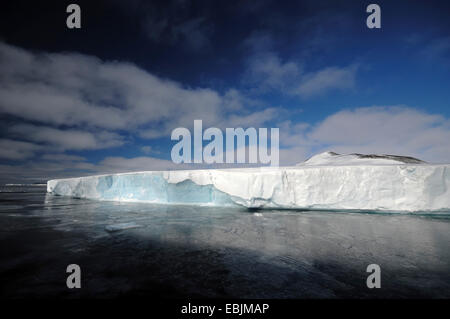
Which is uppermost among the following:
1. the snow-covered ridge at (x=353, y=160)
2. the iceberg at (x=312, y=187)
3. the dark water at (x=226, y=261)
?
the snow-covered ridge at (x=353, y=160)

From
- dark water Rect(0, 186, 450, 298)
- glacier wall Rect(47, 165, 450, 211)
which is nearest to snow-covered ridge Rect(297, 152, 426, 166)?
glacier wall Rect(47, 165, 450, 211)

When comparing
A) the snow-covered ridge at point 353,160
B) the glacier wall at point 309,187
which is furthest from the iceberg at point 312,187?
the snow-covered ridge at point 353,160

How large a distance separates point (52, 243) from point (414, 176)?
9579mm

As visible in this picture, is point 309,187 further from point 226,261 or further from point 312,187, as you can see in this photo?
point 226,261

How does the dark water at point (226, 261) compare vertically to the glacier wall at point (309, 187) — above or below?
below

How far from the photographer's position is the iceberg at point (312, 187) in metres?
6.31

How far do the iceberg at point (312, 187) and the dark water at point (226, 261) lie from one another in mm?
2088

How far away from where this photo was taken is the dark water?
2.03 meters

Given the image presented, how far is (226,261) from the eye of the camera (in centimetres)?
282

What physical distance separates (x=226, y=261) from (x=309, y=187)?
5609 millimetres

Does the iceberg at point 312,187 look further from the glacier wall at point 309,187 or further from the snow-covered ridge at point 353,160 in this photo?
the snow-covered ridge at point 353,160

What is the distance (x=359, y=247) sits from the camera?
3.39 m
